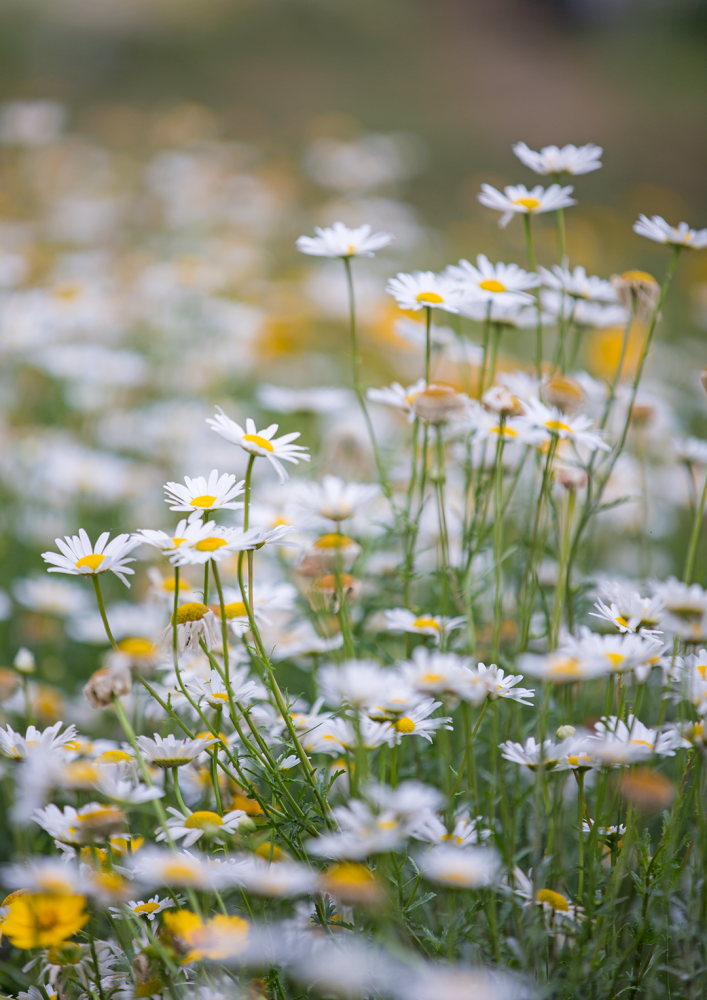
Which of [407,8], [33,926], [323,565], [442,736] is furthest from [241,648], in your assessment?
[407,8]

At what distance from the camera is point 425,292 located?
1.07 metres

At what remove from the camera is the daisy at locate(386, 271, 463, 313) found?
1.04 m

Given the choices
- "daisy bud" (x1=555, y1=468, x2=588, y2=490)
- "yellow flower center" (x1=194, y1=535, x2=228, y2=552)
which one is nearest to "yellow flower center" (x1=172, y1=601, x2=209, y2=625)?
"yellow flower center" (x1=194, y1=535, x2=228, y2=552)

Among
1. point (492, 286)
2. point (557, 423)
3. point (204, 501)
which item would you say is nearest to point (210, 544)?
→ point (204, 501)

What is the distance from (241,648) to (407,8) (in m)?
13.3

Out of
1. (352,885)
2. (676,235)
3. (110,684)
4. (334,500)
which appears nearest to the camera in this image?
(352,885)

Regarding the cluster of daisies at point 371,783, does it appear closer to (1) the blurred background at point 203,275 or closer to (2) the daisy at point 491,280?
(2) the daisy at point 491,280

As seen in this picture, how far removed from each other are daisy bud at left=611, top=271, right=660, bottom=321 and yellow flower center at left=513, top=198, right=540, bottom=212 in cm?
16

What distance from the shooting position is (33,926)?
0.70m

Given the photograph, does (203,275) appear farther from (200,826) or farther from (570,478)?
(200,826)

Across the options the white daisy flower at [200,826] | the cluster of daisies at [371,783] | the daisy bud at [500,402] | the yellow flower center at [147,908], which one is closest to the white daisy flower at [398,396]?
the cluster of daisies at [371,783]

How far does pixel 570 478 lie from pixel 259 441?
47cm

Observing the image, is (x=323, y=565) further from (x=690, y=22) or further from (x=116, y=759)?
(x=690, y=22)

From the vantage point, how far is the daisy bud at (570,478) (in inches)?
43.0
